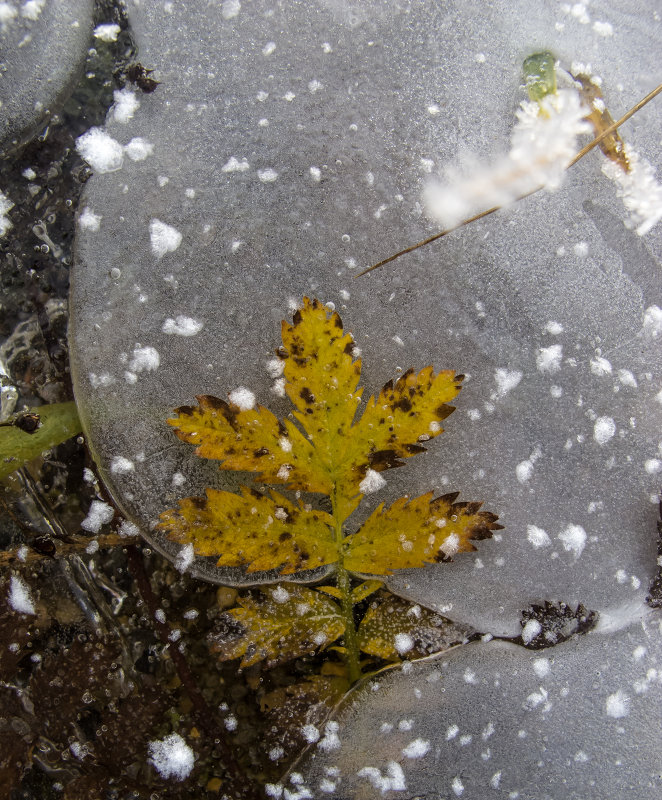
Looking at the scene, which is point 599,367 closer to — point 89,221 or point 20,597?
point 89,221

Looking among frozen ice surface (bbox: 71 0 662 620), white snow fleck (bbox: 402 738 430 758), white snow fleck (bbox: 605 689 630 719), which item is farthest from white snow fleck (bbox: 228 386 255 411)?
white snow fleck (bbox: 605 689 630 719)

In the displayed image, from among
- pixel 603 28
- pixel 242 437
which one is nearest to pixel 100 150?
pixel 242 437

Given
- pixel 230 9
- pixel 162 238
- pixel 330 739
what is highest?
pixel 230 9

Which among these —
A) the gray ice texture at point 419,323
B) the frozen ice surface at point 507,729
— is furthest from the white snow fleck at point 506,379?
the frozen ice surface at point 507,729

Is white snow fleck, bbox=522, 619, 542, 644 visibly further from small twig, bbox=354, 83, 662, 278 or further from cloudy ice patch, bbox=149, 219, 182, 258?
cloudy ice patch, bbox=149, 219, 182, 258

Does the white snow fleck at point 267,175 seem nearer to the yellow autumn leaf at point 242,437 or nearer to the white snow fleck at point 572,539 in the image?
the yellow autumn leaf at point 242,437

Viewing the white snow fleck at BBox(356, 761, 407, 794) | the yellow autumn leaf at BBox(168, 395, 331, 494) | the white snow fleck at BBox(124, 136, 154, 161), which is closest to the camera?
the yellow autumn leaf at BBox(168, 395, 331, 494)

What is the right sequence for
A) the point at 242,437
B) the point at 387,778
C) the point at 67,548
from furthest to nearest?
1. the point at 67,548
2. the point at 387,778
3. the point at 242,437
